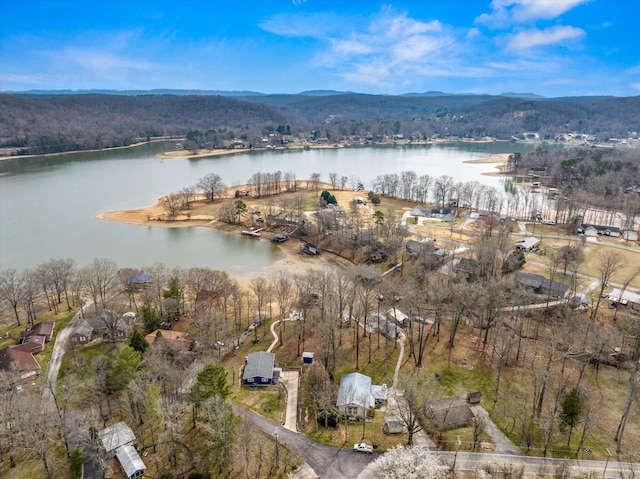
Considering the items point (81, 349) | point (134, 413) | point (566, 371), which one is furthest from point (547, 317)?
point (81, 349)

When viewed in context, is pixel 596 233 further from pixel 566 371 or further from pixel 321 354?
pixel 321 354

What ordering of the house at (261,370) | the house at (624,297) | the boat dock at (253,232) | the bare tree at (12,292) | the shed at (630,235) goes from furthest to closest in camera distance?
1. the boat dock at (253,232)
2. the shed at (630,235)
3. the house at (624,297)
4. the bare tree at (12,292)
5. the house at (261,370)

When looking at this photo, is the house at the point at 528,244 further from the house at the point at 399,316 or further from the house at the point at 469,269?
the house at the point at 399,316

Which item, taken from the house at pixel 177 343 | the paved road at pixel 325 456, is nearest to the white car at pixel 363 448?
the paved road at pixel 325 456

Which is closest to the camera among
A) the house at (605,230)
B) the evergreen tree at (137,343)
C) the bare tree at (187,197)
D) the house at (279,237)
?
the evergreen tree at (137,343)

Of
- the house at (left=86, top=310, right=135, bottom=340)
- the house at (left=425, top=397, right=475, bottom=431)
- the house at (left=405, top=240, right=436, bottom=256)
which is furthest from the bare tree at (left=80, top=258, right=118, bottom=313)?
the house at (left=405, top=240, right=436, bottom=256)

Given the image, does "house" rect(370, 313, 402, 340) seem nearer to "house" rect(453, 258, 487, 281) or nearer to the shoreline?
"house" rect(453, 258, 487, 281)

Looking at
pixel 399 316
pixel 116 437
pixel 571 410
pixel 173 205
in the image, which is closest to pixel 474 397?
pixel 571 410
